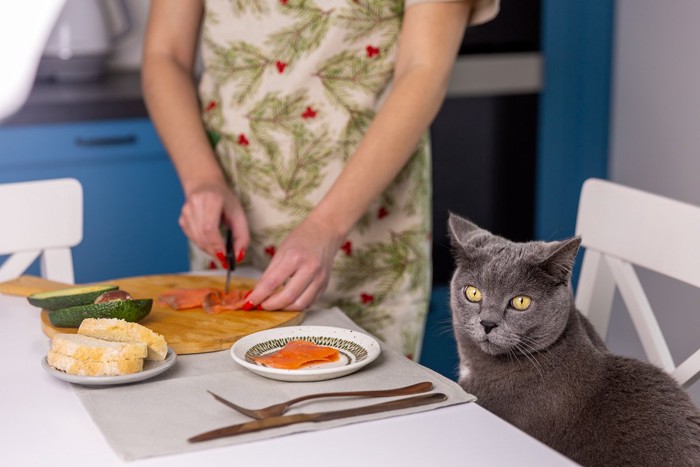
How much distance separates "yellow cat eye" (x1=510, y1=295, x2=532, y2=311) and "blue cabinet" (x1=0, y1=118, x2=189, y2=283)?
1806 mm

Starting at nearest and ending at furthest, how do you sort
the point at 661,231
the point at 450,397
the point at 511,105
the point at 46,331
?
the point at 450,397, the point at 46,331, the point at 661,231, the point at 511,105

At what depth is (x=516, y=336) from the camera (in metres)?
1.10

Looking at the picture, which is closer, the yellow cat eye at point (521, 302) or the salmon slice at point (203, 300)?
the yellow cat eye at point (521, 302)

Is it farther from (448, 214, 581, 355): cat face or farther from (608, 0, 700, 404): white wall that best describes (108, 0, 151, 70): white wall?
(448, 214, 581, 355): cat face

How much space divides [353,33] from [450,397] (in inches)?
31.4

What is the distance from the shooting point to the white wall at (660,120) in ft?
9.37

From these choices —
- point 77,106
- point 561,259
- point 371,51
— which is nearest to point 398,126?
point 371,51

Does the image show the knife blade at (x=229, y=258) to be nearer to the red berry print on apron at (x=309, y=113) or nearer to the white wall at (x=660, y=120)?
the red berry print on apron at (x=309, y=113)

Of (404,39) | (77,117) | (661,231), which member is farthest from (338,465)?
(77,117)

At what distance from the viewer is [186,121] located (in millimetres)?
1729

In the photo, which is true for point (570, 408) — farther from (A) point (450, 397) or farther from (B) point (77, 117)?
(B) point (77, 117)

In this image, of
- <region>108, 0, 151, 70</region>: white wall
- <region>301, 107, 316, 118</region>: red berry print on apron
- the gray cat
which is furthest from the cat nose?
<region>108, 0, 151, 70</region>: white wall

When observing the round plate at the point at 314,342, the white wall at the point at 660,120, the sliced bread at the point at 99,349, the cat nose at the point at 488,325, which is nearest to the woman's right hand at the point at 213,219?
the round plate at the point at 314,342

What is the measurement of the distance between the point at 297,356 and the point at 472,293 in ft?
0.71
